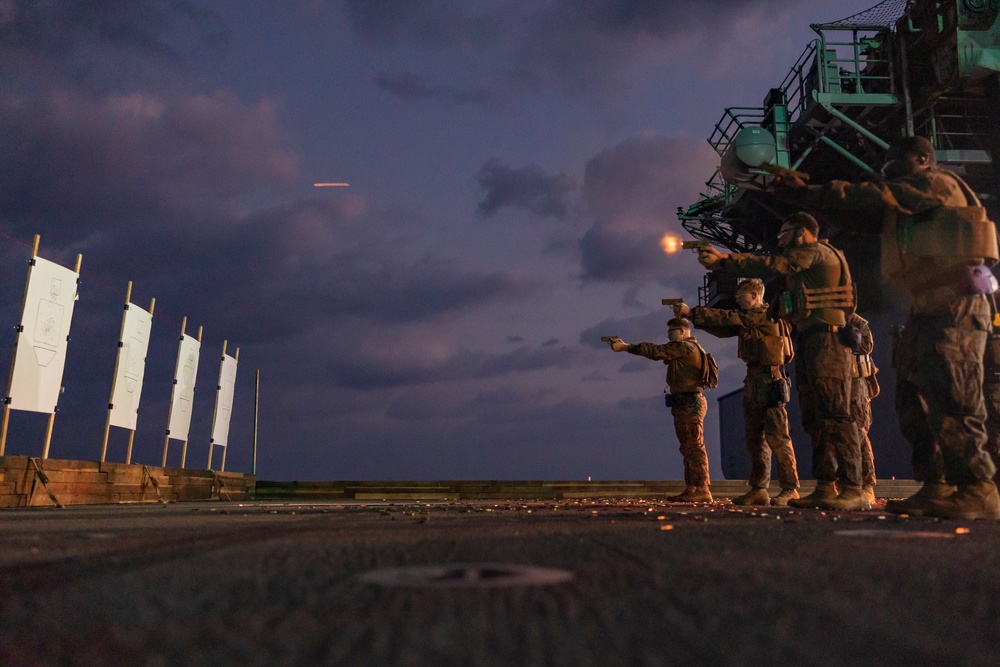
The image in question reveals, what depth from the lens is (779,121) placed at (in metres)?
24.0

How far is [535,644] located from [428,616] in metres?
0.22

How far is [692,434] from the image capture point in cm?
881

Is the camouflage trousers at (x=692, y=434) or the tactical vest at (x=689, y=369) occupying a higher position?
the tactical vest at (x=689, y=369)

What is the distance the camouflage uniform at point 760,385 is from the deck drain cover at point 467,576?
20.2 feet

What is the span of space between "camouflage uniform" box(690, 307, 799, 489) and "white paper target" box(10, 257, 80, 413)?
1054 cm

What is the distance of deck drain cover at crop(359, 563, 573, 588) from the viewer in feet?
4.85

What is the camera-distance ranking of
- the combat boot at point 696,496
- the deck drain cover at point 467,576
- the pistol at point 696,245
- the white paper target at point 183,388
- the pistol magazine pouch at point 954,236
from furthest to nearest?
the white paper target at point 183,388 → the combat boot at point 696,496 → the pistol at point 696,245 → the pistol magazine pouch at point 954,236 → the deck drain cover at point 467,576

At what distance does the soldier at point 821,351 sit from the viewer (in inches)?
215

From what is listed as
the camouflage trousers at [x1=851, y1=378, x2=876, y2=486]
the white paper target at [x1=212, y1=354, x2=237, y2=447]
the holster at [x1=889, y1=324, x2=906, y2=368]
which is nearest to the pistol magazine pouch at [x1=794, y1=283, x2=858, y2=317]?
the holster at [x1=889, y1=324, x2=906, y2=368]

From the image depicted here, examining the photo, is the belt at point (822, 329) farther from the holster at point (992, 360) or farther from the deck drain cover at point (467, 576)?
the deck drain cover at point (467, 576)

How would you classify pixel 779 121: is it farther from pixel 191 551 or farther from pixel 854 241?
pixel 191 551

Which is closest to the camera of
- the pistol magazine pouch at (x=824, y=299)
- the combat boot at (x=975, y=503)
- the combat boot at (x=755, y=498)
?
the combat boot at (x=975, y=503)

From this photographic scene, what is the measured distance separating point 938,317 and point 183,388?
1928 centimetres

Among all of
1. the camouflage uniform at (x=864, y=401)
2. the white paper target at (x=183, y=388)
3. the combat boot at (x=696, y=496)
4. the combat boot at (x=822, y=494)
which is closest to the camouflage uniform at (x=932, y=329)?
the combat boot at (x=822, y=494)
